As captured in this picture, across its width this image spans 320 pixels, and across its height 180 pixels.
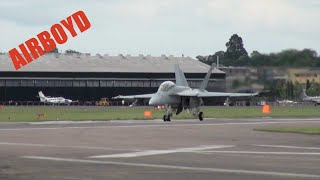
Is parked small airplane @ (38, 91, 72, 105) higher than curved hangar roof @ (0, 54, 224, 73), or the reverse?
curved hangar roof @ (0, 54, 224, 73)

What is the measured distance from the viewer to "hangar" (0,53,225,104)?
128500 mm

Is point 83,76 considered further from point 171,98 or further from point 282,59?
point 282,59

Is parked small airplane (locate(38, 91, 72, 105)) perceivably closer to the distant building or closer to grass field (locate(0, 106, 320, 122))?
grass field (locate(0, 106, 320, 122))

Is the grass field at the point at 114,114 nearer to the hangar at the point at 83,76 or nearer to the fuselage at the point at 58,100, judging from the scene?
the hangar at the point at 83,76

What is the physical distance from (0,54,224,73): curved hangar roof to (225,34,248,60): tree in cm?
7559

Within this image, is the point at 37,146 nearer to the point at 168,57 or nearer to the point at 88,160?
the point at 88,160

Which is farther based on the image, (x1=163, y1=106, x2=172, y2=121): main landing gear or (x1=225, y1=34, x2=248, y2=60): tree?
(x1=163, y1=106, x2=172, y2=121): main landing gear

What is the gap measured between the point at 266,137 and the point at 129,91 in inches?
4084

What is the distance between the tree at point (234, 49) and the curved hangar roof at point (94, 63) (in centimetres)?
7559

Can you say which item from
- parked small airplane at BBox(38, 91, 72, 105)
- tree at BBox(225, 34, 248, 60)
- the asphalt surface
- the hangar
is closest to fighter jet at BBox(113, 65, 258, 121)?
tree at BBox(225, 34, 248, 60)

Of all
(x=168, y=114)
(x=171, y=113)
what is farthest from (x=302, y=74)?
(x=171, y=113)

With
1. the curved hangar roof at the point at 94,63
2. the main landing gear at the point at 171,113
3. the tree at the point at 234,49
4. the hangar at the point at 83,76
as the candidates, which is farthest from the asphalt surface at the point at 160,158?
the hangar at the point at 83,76

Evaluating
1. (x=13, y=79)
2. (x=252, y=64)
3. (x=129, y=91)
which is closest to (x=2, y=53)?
(x=13, y=79)

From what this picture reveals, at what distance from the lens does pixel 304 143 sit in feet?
88.3
